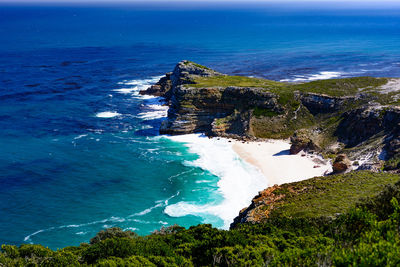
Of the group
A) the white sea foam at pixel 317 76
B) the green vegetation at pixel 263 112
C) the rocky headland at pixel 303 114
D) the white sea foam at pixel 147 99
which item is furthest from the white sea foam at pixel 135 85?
the green vegetation at pixel 263 112

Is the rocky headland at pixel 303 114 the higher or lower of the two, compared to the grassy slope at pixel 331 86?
lower

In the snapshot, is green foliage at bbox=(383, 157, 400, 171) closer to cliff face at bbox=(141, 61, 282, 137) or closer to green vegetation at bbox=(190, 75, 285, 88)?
cliff face at bbox=(141, 61, 282, 137)

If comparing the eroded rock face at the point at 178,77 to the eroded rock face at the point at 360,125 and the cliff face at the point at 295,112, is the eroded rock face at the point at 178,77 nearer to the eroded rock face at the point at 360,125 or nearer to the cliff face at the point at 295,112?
the cliff face at the point at 295,112

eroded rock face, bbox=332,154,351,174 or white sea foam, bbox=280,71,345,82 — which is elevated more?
white sea foam, bbox=280,71,345,82

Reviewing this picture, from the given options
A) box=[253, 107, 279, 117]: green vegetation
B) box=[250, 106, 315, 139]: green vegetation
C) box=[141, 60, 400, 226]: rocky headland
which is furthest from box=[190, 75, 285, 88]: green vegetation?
box=[250, 106, 315, 139]: green vegetation

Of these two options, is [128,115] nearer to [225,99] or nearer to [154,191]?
[225,99]

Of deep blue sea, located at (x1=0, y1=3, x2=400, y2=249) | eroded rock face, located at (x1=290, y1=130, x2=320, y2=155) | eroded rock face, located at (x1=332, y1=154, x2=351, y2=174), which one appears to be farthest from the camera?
eroded rock face, located at (x1=290, y1=130, x2=320, y2=155)
